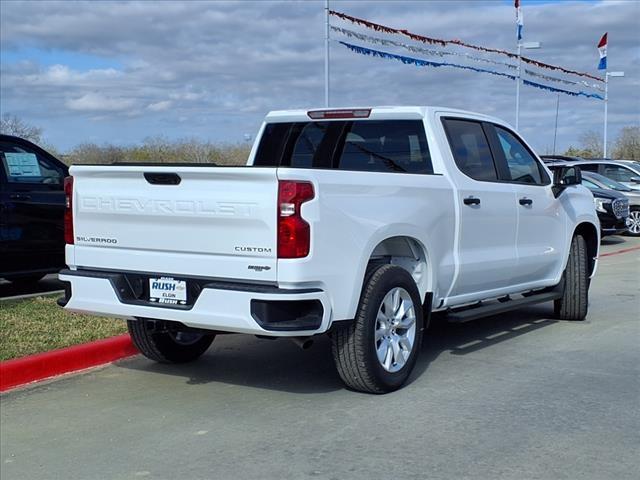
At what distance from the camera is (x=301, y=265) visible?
194 inches

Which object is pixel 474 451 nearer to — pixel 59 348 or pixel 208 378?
pixel 208 378

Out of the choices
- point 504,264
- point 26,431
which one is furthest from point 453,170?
point 26,431

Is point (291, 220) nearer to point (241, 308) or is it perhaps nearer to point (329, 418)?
point (241, 308)

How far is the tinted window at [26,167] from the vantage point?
9289 mm

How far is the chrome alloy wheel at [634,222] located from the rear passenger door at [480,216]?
1497 cm

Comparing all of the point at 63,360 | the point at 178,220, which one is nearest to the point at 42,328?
the point at 63,360

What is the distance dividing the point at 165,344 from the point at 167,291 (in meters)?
1.32

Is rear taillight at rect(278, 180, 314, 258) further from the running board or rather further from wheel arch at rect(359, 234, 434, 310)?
the running board

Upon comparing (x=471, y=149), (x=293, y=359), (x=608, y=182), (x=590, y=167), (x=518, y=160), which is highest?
(x=471, y=149)

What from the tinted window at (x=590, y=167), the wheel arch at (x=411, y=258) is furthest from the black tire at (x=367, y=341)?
the tinted window at (x=590, y=167)

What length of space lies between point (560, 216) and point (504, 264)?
1.31 m

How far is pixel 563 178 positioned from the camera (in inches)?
316

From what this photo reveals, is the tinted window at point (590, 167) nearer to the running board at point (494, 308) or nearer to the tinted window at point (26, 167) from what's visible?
the running board at point (494, 308)

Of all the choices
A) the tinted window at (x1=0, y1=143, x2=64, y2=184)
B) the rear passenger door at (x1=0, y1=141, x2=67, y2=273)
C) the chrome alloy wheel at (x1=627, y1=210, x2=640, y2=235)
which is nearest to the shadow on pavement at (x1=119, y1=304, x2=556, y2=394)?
the rear passenger door at (x1=0, y1=141, x2=67, y2=273)
